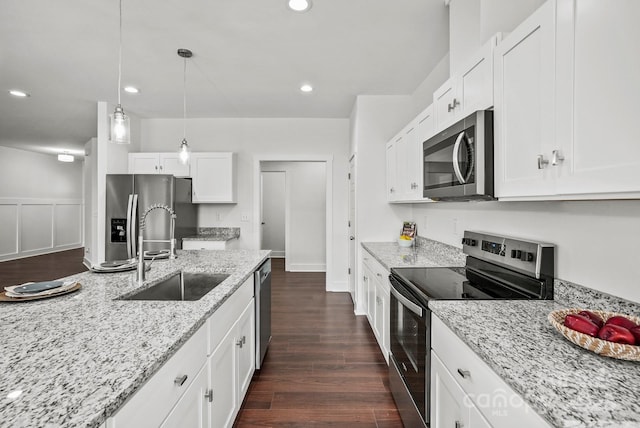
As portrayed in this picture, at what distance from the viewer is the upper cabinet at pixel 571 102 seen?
2.69 ft

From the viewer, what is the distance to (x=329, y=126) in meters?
4.75

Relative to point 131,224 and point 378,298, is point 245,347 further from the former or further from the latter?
point 131,224

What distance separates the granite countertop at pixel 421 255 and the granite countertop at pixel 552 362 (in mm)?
1020

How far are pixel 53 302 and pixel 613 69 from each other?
2.14 meters

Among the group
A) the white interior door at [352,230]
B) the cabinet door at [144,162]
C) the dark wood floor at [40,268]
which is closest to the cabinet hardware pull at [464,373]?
the white interior door at [352,230]

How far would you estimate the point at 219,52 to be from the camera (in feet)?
9.03

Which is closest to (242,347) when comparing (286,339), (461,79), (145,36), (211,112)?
(286,339)

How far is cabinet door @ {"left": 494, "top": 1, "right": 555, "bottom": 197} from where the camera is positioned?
1088 millimetres

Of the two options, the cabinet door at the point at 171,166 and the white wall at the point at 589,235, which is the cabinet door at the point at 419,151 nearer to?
the white wall at the point at 589,235

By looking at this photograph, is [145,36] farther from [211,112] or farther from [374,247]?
[374,247]

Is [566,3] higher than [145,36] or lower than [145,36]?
lower

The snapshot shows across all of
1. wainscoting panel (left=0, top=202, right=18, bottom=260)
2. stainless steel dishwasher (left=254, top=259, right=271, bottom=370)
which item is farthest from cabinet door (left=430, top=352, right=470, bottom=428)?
wainscoting panel (left=0, top=202, right=18, bottom=260)

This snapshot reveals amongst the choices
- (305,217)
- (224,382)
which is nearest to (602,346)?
(224,382)

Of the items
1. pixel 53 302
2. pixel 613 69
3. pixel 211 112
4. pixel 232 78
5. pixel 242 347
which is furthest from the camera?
pixel 211 112
